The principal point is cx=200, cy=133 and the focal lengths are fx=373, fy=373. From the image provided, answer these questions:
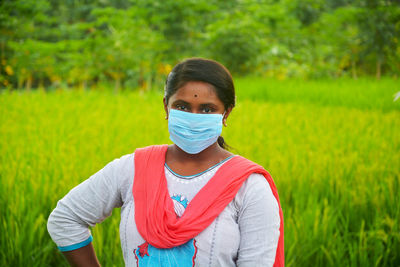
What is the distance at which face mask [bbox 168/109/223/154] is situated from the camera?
1211 millimetres

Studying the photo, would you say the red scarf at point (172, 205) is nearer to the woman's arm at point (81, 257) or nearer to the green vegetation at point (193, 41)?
the woman's arm at point (81, 257)

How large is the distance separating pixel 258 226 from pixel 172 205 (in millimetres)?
268

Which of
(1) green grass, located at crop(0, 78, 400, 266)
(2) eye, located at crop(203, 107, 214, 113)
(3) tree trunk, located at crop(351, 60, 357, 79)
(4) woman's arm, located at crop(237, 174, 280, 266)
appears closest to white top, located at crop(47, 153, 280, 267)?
(4) woman's arm, located at crop(237, 174, 280, 266)

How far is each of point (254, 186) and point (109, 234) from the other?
4.43 feet

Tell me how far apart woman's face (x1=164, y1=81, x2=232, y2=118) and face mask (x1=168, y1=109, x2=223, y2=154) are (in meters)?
0.02

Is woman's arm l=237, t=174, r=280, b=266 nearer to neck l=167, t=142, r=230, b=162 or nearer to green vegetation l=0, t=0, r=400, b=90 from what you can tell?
neck l=167, t=142, r=230, b=162

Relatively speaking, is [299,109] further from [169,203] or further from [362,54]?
[362,54]

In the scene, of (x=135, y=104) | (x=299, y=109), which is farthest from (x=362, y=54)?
(x=135, y=104)

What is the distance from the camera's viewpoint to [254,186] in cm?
115

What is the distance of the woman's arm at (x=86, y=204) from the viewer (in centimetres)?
129

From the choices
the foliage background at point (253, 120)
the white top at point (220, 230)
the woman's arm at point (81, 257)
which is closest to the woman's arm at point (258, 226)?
the white top at point (220, 230)

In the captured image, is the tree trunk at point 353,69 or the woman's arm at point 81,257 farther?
the tree trunk at point 353,69

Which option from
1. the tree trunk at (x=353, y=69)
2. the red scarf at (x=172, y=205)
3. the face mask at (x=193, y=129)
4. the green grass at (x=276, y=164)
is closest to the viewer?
the red scarf at (x=172, y=205)

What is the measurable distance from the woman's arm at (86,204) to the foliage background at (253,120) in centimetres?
75
